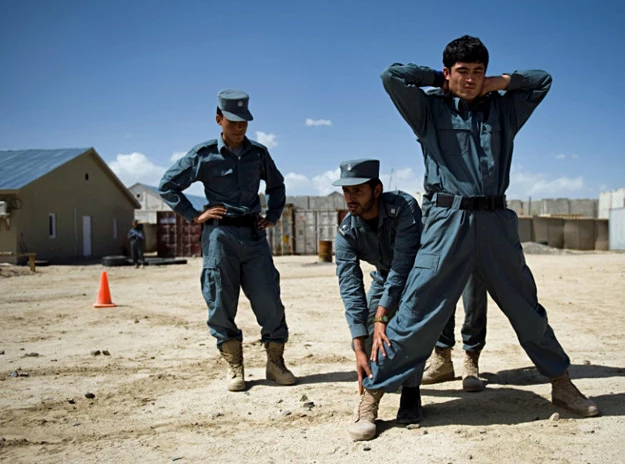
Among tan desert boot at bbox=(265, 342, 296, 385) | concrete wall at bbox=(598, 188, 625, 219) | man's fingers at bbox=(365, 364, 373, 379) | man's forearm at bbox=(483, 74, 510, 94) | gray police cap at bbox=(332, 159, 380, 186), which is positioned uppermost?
concrete wall at bbox=(598, 188, 625, 219)

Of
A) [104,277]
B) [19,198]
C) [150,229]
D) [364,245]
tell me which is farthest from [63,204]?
[364,245]

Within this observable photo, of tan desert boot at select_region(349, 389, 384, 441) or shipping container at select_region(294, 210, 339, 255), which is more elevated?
shipping container at select_region(294, 210, 339, 255)

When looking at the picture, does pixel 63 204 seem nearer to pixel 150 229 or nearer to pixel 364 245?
pixel 150 229

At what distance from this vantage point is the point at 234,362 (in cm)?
495

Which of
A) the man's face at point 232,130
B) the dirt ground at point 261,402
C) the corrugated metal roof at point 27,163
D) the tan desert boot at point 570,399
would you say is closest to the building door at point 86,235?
the corrugated metal roof at point 27,163

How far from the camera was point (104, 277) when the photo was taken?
10.6 m

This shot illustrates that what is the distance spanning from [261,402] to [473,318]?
1.71m

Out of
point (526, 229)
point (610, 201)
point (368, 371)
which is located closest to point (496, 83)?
point (368, 371)

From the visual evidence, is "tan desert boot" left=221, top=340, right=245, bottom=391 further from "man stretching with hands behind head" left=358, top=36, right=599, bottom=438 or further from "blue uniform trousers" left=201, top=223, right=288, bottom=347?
"man stretching with hands behind head" left=358, top=36, right=599, bottom=438

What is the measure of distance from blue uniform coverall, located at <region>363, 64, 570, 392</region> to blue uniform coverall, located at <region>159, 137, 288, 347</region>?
1633 mm

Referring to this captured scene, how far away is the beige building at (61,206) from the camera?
24750mm

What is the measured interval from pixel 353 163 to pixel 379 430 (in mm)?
1614

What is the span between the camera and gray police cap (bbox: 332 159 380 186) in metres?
3.73

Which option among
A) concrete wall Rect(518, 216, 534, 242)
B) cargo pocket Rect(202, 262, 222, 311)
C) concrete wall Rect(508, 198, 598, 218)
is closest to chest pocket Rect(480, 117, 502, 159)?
cargo pocket Rect(202, 262, 222, 311)
